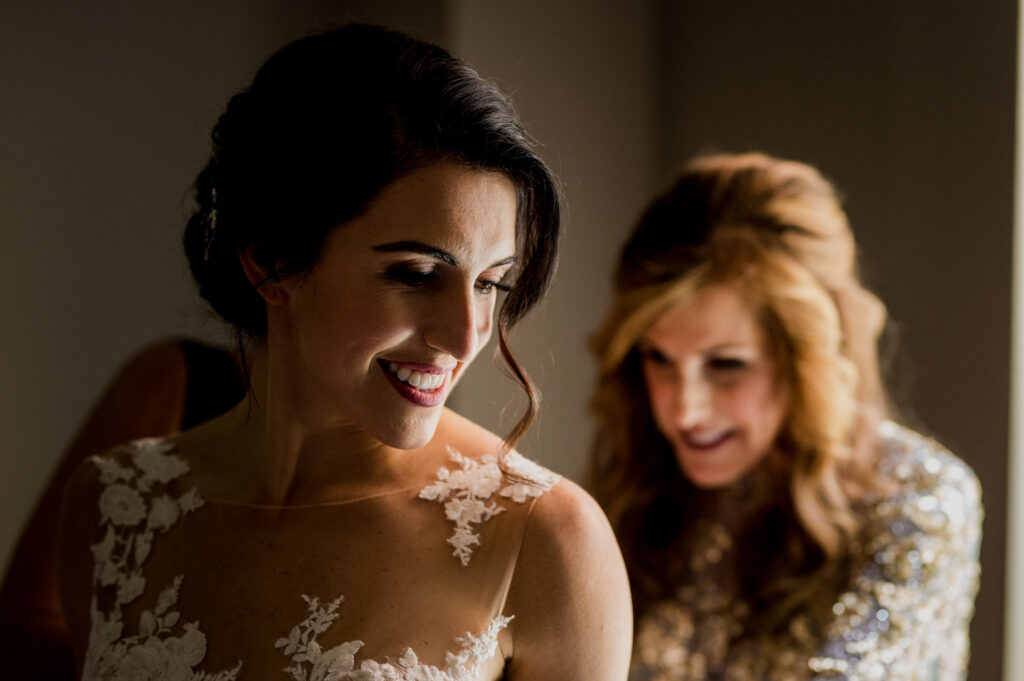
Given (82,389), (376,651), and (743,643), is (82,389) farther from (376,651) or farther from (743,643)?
(376,651)

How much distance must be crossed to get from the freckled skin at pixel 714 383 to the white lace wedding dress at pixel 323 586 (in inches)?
32.6

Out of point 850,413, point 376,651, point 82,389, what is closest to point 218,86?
point 82,389

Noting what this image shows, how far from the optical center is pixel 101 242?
2.39 m

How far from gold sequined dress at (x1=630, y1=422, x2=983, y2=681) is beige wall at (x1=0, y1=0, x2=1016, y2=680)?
1.17 feet

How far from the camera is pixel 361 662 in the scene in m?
1.01

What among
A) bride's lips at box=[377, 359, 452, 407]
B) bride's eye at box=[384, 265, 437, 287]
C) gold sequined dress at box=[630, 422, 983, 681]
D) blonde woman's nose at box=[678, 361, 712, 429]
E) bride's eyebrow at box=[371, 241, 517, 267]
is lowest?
gold sequined dress at box=[630, 422, 983, 681]

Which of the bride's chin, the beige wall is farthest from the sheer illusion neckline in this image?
the beige wall

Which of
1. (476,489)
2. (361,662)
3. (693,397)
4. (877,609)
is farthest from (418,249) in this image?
(877,609)

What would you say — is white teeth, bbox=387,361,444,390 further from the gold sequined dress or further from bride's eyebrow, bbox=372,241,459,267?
the gold sequined dress

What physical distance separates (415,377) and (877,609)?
1.14 m

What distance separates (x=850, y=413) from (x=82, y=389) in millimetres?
1607

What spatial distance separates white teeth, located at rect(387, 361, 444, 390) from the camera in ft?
3.32

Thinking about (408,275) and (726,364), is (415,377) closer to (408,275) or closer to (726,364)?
(408,275)

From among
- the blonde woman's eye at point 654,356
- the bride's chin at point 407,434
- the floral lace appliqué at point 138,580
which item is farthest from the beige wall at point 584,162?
the bride's chin at point 407,434
